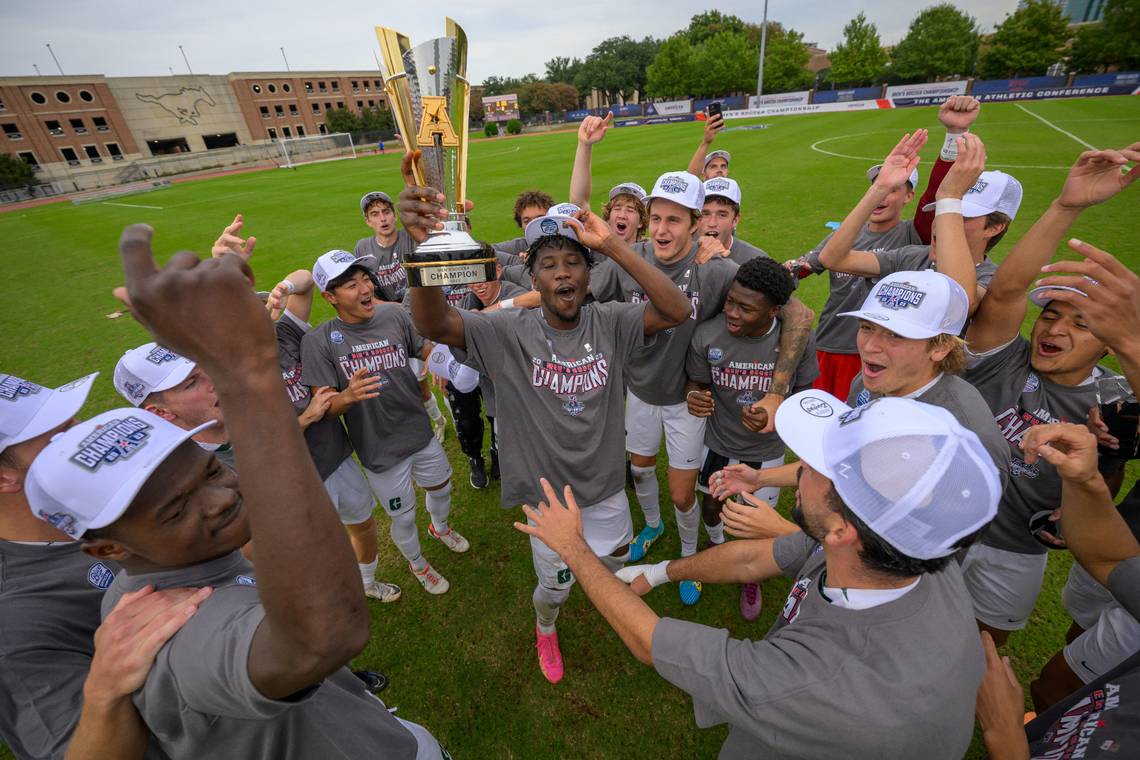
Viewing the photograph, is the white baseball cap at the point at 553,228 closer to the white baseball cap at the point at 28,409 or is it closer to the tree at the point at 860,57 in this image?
the white baseball cap at the point at 28,409

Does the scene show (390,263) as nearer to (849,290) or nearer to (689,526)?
(689,526)

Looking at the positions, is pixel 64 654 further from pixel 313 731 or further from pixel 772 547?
pixel 772 547

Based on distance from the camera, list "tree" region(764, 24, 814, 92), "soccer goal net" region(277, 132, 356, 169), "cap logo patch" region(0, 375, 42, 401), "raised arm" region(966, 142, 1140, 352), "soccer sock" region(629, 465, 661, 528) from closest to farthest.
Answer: "cap logo patch" region(0, 375, 42, 401) < "raised arm" region(966, 142, 1140, 352) < "soccer sock" region(629, 465, 661, 528) < "soccer goal net" region(277, 132, 356, 169) < "tree" region(764, 24, 814, 92)

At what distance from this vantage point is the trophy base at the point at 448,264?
250 cm

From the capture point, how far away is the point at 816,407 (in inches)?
81.4

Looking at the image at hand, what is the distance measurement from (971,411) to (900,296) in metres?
0.69

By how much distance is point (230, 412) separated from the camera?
3.44 ft

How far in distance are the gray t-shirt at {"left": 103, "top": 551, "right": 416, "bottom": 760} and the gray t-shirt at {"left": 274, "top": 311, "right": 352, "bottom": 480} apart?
205 centimetres

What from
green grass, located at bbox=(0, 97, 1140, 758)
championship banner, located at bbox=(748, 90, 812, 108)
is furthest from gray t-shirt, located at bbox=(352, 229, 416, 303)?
championship banner, located at bbox=(748, 90, 812, 108)

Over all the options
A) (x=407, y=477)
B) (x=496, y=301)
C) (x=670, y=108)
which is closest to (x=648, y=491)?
(x=407, y=477)

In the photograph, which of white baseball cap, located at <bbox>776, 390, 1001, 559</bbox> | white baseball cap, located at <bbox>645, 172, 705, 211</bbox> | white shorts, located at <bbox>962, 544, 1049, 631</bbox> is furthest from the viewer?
white baseball cap, located at <bbox>645, 172, 705, 211</bbox>

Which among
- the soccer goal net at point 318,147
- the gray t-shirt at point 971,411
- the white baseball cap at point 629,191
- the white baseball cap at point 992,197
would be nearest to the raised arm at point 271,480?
the gray t-shirt at point 971,411

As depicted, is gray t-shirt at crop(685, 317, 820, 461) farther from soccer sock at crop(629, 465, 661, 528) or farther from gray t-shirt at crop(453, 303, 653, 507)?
gray t-shirt at crop(453, 303, 653, 507)

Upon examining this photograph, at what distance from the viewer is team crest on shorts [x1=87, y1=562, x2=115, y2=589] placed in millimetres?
1862
